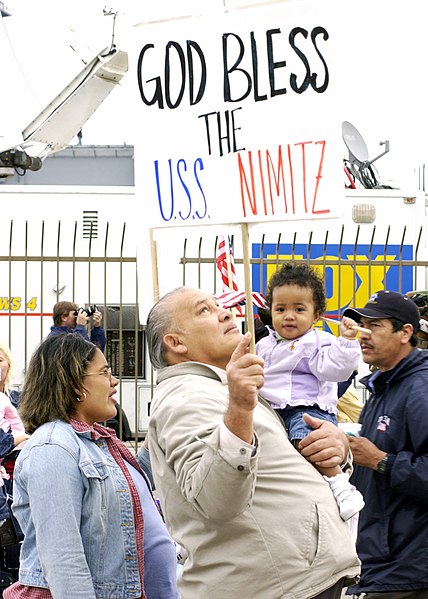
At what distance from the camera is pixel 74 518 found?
11.8 feet

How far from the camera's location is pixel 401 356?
4.48m

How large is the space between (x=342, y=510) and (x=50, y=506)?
1041 mm

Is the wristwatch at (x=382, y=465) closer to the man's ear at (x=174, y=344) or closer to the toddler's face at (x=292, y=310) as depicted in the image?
the toddler's face at (x=292, y=310)

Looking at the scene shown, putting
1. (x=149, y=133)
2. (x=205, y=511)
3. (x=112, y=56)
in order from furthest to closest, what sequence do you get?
1. (x=112, y=56)
2. (x=149, y=133)
3. (x=205, y=511)

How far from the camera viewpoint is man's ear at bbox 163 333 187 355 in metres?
3.42

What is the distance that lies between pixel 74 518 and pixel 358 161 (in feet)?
33.9

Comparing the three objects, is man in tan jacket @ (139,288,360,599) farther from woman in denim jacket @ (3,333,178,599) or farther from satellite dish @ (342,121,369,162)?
satellite dish @ (342,121,369,162)

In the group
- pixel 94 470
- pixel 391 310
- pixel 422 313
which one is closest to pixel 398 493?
pixel 391 310

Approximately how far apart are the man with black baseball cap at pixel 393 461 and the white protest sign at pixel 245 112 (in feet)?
3.15

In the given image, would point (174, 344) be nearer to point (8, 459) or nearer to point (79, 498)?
point (79, 498)

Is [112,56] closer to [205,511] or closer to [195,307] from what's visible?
[195,307]

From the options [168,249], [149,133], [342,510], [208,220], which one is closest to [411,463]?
[342,510]

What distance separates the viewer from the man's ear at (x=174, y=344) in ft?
11.2

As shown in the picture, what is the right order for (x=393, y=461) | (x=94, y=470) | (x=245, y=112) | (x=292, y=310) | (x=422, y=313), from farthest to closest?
(x=422, y=313)
(x=292, y=310)
(x=393, y=461)
(x=245, y=112)
(x=94, y=470)
